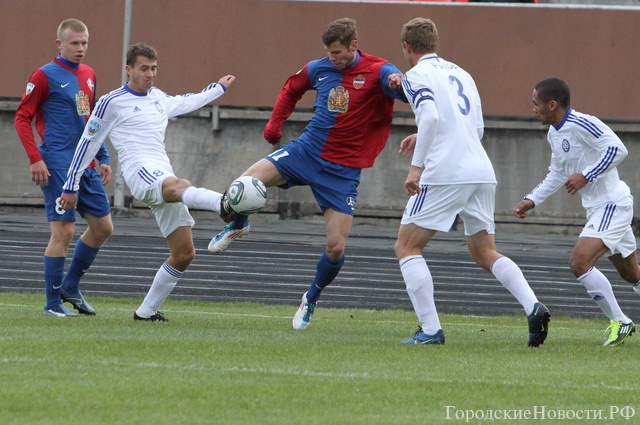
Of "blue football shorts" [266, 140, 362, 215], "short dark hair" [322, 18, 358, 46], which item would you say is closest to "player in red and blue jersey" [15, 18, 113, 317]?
"blue football shorts" [266, 140, 362, 215]

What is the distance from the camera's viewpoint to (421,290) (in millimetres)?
7637

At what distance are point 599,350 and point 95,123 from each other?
425cm

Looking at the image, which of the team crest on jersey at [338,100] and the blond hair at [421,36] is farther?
the team crest on jersey at [338,100]

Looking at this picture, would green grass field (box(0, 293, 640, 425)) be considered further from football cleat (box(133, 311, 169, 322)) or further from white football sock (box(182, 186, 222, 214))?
white football sock (box(182, 186, 222, 214))

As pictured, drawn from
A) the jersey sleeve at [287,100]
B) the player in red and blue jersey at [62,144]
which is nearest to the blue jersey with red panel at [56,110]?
the player in red and blue jersey at [62,144]

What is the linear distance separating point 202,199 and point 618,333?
3231 millimetres

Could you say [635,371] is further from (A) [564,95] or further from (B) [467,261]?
(B) [467,261]

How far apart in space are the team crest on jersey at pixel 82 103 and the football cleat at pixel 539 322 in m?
4.31

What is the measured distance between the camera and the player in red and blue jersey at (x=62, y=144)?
9.33 meters

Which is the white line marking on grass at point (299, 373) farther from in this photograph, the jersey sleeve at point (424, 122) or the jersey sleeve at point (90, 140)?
the jersey sleeve at point (90, 140)

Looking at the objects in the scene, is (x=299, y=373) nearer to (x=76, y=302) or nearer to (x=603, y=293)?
(x=603, y=293)

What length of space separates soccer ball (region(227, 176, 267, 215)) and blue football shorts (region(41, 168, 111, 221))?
81.3 inches

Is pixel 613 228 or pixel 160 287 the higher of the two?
pixel 613 228

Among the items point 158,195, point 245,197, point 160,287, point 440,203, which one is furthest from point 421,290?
point 160,287
